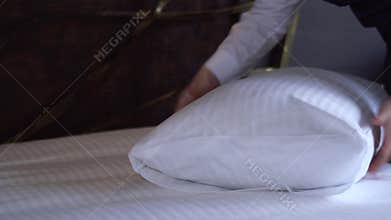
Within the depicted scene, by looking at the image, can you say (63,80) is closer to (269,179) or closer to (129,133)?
(129,133)

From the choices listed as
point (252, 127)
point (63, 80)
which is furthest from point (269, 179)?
point (63, 80)

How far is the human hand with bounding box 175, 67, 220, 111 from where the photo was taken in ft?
3.09

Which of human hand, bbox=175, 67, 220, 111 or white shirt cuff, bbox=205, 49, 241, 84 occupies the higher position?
white shirt cuff, bbox=205, 49, 241, 84

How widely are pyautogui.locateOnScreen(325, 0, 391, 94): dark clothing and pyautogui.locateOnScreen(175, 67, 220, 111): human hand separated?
0.27 metres

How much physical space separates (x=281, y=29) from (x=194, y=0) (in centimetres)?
47

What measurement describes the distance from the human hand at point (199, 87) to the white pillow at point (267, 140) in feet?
0.64

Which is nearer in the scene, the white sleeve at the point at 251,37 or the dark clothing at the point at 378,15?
the dark clothing at the point at 378,15

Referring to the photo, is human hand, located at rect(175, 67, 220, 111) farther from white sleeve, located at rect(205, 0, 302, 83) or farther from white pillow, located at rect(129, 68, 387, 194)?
white pillow, located at rect(129, 68, 387, 194)

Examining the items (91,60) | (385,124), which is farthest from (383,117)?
(91,60)

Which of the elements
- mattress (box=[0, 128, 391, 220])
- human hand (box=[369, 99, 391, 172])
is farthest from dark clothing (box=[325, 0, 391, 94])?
mattress (box=[0, 128, 391, 220])

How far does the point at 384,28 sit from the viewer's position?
0.79 metres

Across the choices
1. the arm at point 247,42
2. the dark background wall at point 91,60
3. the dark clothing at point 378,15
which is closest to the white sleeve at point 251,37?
the arm at point 247,42

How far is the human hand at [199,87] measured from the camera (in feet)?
3.09

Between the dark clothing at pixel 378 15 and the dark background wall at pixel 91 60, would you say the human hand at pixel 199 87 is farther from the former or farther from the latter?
the dark background wall at pixel 91 60
